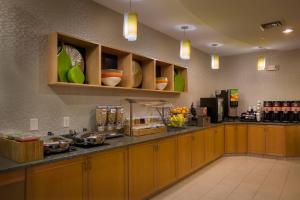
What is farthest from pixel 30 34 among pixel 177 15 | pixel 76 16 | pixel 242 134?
pixel 242 134

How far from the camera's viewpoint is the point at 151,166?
3078 millimetres

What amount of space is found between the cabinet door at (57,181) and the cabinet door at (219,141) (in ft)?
11.8

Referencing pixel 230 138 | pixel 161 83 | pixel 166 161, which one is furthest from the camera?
pixel 230 138

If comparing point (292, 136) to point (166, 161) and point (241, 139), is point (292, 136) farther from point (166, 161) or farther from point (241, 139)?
point (166, 161)

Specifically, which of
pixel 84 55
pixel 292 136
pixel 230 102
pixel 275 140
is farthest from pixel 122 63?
pixel 292 136

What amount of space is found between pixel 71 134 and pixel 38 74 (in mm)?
762

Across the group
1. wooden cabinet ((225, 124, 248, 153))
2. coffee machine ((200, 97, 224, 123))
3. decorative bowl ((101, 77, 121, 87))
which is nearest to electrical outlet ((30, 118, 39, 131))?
decorative bowl ((101, 77, 121, 87))

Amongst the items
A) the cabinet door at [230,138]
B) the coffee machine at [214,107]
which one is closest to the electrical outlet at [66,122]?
the coffee machine at [214,107]

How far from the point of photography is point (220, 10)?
3.02 m

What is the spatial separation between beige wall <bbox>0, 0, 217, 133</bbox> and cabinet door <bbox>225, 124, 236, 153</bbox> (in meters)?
3.10

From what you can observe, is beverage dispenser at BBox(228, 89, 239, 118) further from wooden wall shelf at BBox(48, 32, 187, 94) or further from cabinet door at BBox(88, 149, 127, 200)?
cabinet door at BBox(88, 149, 127, 200)

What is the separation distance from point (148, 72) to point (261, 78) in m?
3.73

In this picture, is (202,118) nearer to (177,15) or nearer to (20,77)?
(177,15)

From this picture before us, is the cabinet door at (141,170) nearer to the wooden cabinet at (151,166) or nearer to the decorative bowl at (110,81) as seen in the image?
the wooden cabinet at (151,166)
